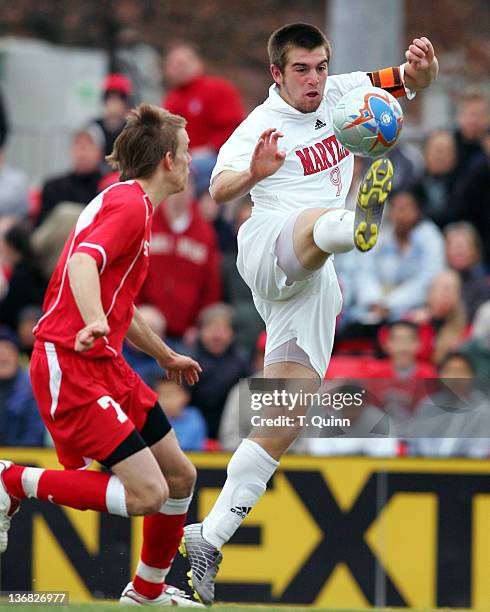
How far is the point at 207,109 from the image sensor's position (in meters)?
13.6

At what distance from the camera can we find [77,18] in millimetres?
24312

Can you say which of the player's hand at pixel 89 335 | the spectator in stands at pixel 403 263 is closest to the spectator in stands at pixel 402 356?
the spectator in stands at pixel 403 263

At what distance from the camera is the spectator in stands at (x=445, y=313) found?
39.1ft

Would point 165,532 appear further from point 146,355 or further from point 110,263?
point 146,355

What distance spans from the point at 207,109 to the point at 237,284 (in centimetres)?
170

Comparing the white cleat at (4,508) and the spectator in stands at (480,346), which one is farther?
the spectator in stands at (480,346)

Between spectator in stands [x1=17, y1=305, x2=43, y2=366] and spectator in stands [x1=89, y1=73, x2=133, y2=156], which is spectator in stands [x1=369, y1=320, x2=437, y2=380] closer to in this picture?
spectator in stands [x1=17, y1=305, x2=43, y2=366]

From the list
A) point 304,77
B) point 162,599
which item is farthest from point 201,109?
point 162,599

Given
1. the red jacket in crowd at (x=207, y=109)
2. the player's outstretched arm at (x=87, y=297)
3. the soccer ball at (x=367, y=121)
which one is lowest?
the player's outstretched arm at (x=87, y=297)

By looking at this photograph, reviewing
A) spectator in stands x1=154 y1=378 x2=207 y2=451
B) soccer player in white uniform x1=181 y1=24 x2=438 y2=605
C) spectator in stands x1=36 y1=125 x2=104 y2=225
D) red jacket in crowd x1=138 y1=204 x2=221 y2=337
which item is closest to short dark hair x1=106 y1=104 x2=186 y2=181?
soccer player in white uniform x1=181 y1=24 x2=438 y2=605

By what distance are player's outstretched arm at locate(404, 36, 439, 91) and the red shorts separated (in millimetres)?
2129

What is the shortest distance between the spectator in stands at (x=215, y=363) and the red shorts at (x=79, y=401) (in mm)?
3949

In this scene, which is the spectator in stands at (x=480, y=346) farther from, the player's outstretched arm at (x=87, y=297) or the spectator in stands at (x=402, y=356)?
the player's outstretched arm at (x=87, y=297)

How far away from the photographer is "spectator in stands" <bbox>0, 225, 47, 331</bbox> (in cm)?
1293
